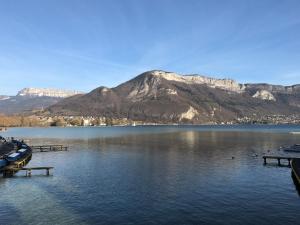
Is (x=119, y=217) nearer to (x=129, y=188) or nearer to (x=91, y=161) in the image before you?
(x=129, y=188)

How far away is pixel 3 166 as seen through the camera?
80.4 m

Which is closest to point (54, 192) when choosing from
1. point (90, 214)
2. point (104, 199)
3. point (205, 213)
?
point (104, 199)

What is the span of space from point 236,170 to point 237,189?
68.7 ft

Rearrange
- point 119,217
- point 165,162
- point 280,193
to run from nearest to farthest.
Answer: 1. point 119,217
2. point 280,193
3. point 165,162

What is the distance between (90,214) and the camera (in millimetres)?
46656

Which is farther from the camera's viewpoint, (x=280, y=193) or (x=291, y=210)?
(x=280, y=193)

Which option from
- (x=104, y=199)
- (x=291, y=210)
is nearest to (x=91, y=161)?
(x=104, y=199)

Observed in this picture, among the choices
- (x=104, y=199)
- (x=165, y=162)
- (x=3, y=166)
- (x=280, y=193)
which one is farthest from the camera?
(x=165, y=162)

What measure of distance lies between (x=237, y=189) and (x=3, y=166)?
180 ft

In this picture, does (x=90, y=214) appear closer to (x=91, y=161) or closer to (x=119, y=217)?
(x=119, y=217)

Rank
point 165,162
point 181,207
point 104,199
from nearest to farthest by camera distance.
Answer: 1. point 181,207
2. point 104,199
3. point 165,162

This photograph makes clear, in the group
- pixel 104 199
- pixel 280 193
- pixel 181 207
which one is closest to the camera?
pixel 181 207

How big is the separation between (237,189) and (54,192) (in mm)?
33059

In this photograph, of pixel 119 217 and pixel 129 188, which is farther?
pixel 129 188
